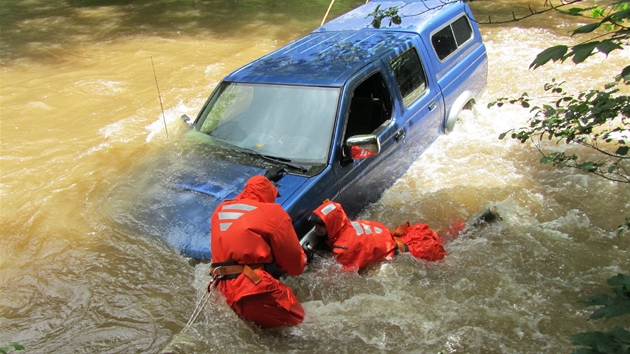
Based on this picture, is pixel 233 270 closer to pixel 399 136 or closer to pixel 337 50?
pixel 399 136

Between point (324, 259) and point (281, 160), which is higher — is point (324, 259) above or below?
below

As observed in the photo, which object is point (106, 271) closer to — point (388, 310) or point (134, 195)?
point (134, 195)

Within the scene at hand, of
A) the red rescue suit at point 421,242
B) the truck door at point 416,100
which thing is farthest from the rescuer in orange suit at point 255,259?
the truck door at point 416,100

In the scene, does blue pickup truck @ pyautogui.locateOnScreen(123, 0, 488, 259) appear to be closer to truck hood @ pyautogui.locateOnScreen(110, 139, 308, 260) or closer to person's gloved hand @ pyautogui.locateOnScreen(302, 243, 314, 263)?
truck hood @ pyautogui.locateOnScreen(110, 139, 308, 260)

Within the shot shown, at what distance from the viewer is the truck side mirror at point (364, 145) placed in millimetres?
4035

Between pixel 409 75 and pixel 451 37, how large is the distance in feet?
3.89

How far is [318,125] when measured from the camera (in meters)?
4.47

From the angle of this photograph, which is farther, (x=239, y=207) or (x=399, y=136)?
(x=399, y=136)

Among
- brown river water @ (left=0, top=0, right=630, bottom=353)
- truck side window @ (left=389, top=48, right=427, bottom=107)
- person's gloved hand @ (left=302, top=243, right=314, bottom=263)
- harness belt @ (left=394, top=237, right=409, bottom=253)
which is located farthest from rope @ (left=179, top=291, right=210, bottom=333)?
truck side window @ (left=389, top=48, right=427, bottom=107)

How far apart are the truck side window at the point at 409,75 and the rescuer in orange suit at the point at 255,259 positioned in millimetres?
2368

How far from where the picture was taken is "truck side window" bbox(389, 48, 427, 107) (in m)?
5.17

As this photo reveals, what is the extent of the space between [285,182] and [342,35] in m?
2.35

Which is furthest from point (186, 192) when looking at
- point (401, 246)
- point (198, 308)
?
point (401, 246)

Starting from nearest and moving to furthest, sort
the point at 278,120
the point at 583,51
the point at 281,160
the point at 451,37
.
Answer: the point at 583,51
the point at 281,160
the point at 278,120
the point at 451,37
